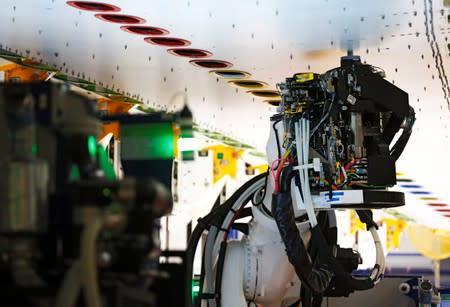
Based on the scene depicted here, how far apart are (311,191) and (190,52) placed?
183 centimetres

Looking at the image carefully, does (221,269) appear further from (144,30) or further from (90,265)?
(90,265)

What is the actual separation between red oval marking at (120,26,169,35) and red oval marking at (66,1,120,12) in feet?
1.45

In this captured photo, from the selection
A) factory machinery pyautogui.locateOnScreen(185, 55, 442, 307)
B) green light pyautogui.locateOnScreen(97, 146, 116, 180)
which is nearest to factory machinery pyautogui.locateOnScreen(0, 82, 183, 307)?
green light pyautogui.locateOnScreen(97, 146, 116, 180)

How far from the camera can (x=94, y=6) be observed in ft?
18.5

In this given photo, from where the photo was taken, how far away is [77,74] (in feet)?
25.1

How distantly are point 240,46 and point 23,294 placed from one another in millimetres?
4493

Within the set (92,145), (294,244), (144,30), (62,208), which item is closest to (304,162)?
(294,244)

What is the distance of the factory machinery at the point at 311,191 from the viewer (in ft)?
18.0

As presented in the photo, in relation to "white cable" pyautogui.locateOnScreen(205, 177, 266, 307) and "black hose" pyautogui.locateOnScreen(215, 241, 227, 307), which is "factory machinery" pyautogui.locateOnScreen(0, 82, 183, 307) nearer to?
"black hose" pyautogui.locateOnScreen(215, 241, 227, 307)

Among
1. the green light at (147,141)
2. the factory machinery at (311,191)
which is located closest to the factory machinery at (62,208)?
the green light at (147,141)

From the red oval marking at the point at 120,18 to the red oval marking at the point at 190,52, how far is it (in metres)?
0.80

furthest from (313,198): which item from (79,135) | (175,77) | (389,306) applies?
(79,135)

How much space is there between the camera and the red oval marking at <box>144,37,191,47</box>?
253 inches

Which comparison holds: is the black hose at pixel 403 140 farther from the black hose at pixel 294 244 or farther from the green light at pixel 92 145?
the green light at pixel 92 145
